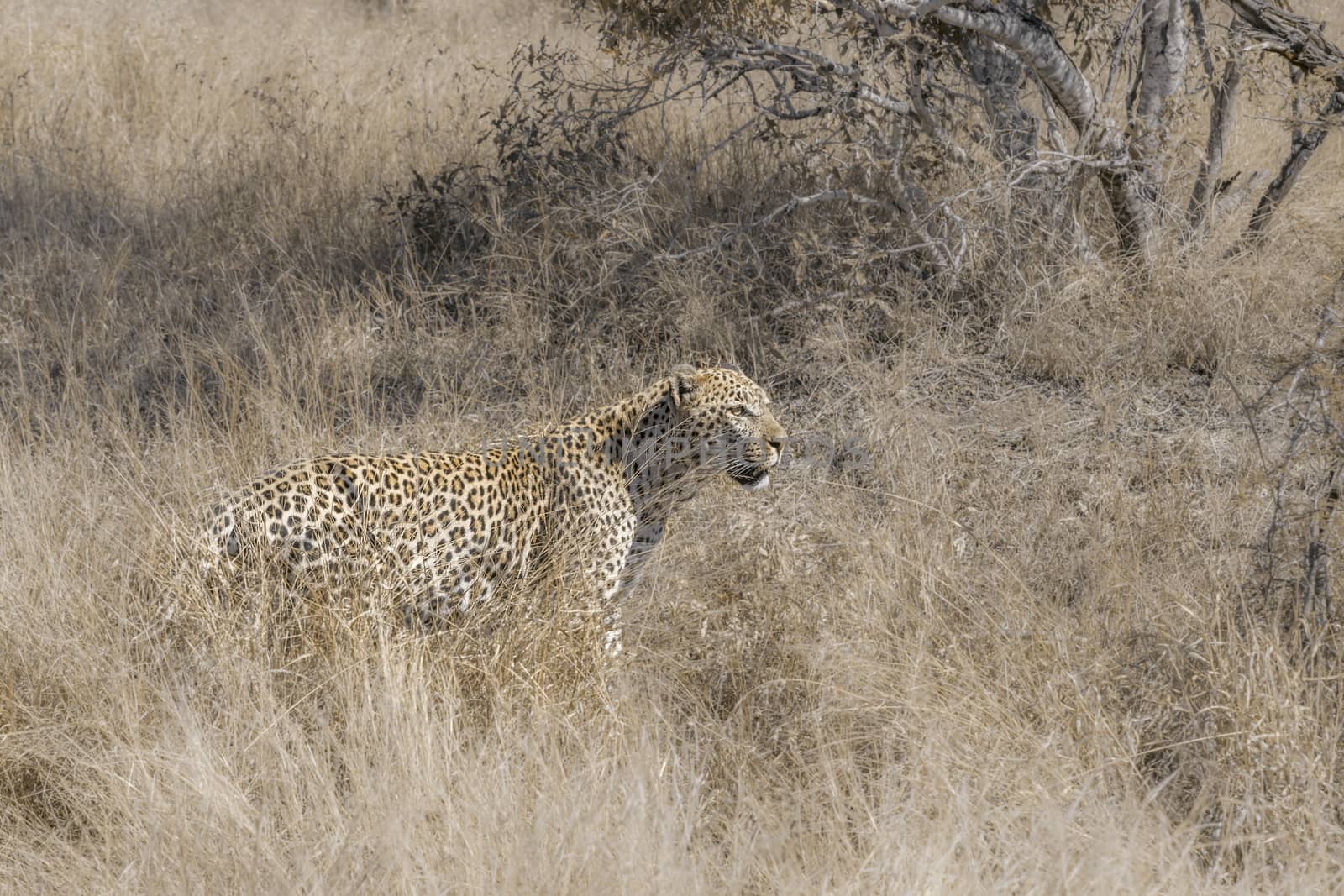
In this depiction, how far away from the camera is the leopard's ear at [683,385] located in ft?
17.6

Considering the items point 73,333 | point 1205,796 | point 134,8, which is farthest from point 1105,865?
point 134,8

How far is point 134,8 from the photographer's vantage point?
13539 mm

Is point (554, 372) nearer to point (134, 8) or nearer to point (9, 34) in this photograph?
point (9, 34)

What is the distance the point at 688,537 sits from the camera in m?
5.54

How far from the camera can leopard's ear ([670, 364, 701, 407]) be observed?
17.6 feet

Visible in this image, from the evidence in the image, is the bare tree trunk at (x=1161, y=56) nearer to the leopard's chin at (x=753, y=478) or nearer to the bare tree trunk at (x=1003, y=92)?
the bare tree trunk at (x=1003, y=92)

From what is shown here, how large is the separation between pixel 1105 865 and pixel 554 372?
14.6ft

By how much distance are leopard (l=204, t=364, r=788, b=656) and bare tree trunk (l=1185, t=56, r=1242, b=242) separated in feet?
10.8

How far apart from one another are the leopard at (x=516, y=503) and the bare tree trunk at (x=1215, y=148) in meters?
3.30

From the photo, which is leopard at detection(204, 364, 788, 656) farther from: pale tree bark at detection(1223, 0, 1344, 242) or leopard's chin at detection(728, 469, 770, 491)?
pale tree bark at detection(1223, 0, 1344, 242)

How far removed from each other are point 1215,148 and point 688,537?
4.11 m

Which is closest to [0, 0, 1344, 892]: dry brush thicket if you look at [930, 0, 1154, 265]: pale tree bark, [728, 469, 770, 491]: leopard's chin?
[728, 469, 770, 491]: leopard's chin

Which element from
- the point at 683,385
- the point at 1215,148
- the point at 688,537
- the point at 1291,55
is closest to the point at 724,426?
the point at 683,385

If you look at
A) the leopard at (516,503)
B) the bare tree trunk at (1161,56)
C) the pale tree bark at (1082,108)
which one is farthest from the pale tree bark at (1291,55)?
the leopard at (516,503)
